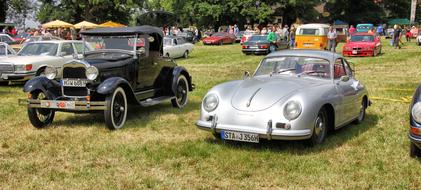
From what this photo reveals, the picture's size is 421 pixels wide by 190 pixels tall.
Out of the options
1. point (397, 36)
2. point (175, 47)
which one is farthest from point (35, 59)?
point (397, 36)

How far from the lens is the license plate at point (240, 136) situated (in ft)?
21.4

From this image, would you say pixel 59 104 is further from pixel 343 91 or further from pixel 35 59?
pixel 35 59

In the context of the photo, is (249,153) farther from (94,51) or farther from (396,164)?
(94,51)

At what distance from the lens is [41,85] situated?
8.62m

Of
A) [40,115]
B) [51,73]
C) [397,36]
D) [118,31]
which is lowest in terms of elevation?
[40,115]

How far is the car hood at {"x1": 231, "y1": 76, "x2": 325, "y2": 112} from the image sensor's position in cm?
673

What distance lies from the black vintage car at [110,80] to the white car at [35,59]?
4029mm

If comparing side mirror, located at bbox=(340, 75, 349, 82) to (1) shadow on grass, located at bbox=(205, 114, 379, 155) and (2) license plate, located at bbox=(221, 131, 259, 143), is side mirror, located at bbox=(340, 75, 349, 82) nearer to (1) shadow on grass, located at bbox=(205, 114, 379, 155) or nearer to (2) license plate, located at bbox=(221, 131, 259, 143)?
(1) shadow on grass, located at bbox=(205, 114, 379, 155)

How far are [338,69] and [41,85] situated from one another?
17.3 feet

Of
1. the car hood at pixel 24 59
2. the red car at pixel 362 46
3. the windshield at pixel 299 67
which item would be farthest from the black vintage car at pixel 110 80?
the red car at pixel 362 46

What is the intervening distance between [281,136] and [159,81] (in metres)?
4.61

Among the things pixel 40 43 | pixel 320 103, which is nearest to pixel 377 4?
pixel 40 43

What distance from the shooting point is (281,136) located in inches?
253

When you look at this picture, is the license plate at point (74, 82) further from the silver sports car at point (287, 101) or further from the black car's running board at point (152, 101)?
the silver sports car at point (287, 101)
